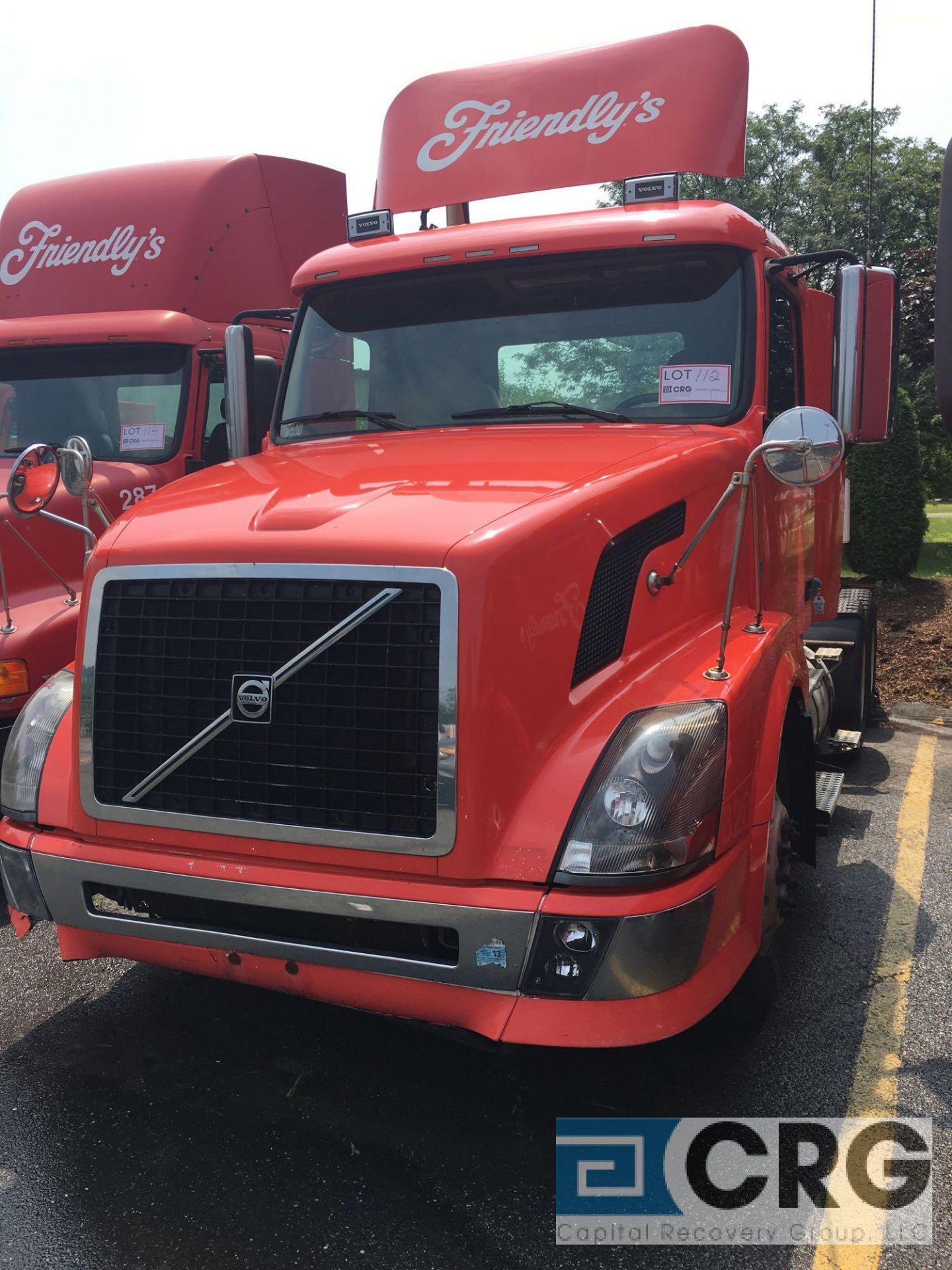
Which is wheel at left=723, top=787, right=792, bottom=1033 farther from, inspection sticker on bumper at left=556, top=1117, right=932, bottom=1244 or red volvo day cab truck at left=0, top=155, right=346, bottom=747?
red volvo day cab truck at left=0, top=155, right=346, bottom=747

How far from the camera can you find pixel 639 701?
2.97m

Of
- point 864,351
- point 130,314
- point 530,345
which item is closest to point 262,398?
point 530,345

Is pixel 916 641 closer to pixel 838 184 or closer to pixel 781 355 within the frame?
pixel 781 355

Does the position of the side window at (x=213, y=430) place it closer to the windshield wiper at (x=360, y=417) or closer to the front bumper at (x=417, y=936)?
the windshield wiper at (x=360, y=417)

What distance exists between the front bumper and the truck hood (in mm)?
861

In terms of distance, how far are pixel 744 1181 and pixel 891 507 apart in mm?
10787

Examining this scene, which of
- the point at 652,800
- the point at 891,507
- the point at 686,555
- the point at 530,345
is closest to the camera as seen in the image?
the point at 652,800

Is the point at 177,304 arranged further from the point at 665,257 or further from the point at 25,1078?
the point at 25,1078

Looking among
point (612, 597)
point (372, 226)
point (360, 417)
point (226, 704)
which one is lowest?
point (226, 704)

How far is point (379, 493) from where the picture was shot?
10.4 feet

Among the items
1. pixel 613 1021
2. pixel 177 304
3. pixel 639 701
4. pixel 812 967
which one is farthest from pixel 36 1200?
pixel 177 304

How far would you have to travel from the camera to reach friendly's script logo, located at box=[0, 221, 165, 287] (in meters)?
6.91

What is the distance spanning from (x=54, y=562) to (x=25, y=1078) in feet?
10.0

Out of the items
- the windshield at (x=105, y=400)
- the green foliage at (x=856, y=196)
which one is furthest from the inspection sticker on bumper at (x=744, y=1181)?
the green foliage at (x=856, y=196)
